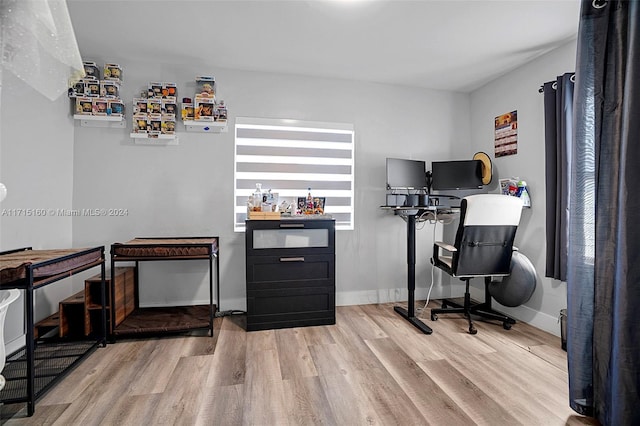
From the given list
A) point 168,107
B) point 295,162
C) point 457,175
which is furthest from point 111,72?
point 457,175

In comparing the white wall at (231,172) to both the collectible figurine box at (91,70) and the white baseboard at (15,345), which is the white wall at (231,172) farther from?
the white baseboard at (15,345)

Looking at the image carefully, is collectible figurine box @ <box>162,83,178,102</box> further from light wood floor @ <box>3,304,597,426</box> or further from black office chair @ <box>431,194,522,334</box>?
black office chair @ <box>431,194,522,334</box>

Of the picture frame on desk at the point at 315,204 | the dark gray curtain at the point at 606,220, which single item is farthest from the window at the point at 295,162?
the dark gray curtain at the point at 606,220

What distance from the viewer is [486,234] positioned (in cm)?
251

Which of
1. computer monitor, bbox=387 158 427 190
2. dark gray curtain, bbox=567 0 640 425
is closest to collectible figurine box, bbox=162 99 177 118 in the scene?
computer monitor, bbox=387 158 427 190

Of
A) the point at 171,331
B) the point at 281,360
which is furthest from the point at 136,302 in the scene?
the point at 281,360

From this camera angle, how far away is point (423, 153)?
138 inches

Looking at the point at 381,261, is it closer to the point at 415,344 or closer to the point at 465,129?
the point at 415,344

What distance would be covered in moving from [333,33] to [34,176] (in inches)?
101

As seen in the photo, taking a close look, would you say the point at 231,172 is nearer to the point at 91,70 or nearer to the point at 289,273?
the point at 289,273

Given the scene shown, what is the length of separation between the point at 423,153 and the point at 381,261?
1.35m

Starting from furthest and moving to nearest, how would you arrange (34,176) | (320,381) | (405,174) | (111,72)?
(405,174) < (111,72) < (34,176) < (320,381)

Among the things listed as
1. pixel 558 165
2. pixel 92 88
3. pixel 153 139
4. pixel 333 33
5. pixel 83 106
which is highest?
pixel 333 33

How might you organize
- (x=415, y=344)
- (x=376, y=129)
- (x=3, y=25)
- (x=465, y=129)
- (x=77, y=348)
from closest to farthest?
(x=3, y=25) < (x=77, y=348) < (x=415, y=344) < (x=376, y=129) < (x=465, y=129)
